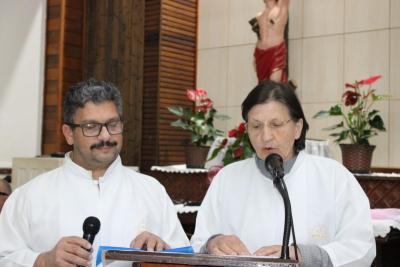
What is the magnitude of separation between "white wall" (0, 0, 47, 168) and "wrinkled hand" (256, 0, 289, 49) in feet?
9.72

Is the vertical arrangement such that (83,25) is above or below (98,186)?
above

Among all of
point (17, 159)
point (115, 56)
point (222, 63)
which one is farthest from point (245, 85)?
point (17, 159)

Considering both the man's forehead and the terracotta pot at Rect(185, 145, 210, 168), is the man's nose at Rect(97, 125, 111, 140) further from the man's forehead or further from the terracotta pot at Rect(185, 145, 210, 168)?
the terracotta pot at Rect(185, 145, 210, 168)

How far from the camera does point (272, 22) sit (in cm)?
712

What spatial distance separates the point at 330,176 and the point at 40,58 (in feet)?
21.1

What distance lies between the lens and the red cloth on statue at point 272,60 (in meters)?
7.14

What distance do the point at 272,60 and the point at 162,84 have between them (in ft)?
4.74

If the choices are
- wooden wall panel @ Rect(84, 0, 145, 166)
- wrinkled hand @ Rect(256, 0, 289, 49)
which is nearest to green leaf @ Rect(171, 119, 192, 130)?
wooden wall panel @ Rect(84, 0, 145, 166)

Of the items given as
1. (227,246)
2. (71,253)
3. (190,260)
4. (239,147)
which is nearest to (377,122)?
(239,147)

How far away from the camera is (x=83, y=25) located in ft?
27.3

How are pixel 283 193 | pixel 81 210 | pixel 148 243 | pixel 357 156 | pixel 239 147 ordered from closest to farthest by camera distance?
pixel 283 193 → pixel 148 243 → pixel 81 210 → pixel 239 147 → pixel 357 156

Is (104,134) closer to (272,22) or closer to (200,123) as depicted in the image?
(200,123)

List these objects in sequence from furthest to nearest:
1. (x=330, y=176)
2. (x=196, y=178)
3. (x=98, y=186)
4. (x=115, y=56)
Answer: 1. (x=115, y=56)
2. (x=196, y=178)
3. (x=98, y=186)
4. (x=330, y=176)

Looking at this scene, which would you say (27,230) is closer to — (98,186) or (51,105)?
(98,186)
